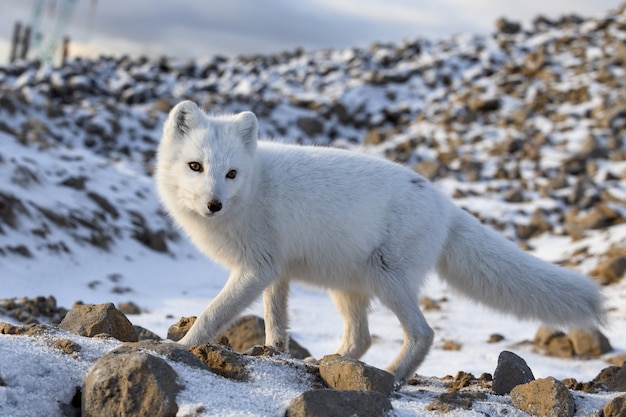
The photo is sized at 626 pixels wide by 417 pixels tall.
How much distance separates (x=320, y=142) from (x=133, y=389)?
1654 cm

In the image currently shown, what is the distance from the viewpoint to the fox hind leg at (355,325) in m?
4.83

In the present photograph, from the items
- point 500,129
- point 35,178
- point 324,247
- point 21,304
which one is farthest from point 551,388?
point 500,129

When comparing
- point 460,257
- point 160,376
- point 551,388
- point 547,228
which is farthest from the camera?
point 547,228

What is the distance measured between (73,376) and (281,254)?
1645mm

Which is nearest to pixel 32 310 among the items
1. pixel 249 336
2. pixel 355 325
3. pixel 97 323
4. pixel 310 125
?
pixel 249 336

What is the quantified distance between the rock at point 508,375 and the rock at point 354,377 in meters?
0.82

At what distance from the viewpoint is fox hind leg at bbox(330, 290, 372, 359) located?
4.83m

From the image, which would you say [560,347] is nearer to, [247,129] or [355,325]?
[355,325]

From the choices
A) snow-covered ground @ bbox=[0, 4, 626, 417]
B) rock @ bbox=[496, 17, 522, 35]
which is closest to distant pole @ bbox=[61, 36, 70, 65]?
snow-covered ground @ bbox=[0, 4, 626, 417]

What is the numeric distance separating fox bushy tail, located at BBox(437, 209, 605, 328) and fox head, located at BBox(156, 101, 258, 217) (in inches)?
60.0

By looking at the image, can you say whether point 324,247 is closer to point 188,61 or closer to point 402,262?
point 402,262

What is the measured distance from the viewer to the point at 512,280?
450 centimetres

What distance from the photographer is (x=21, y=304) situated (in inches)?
225

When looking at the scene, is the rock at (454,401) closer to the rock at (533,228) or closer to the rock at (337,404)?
the rock at (337,404)
